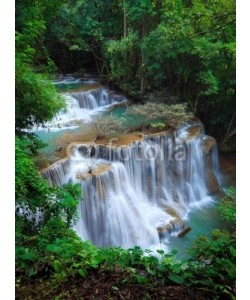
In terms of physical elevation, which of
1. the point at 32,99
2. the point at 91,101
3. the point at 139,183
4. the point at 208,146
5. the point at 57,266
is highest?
the point at 91,101

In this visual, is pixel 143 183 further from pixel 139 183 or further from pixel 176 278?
pixel 176 278

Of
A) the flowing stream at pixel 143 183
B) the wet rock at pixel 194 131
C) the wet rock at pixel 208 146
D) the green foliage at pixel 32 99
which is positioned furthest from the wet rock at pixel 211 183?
the green foliage at pixel 32 99

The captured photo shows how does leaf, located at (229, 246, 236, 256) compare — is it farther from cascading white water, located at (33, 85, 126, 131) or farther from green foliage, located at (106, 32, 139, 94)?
cascading white water, located at (33, 85, 126, 131)

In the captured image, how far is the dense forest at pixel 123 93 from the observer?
1.85 m

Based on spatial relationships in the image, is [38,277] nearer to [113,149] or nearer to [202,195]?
[202,195]

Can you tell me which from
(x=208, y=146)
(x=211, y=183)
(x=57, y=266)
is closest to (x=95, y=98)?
(x=208, y=146)

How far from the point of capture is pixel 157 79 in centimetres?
581

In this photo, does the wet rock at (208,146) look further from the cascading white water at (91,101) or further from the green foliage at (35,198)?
the green foliage at (35,198)

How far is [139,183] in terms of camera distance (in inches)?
228

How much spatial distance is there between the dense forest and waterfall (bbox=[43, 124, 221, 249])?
52 cm

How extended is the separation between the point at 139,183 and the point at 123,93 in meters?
2.03

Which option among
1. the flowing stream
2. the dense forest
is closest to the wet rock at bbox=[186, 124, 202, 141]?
the flowing stream
